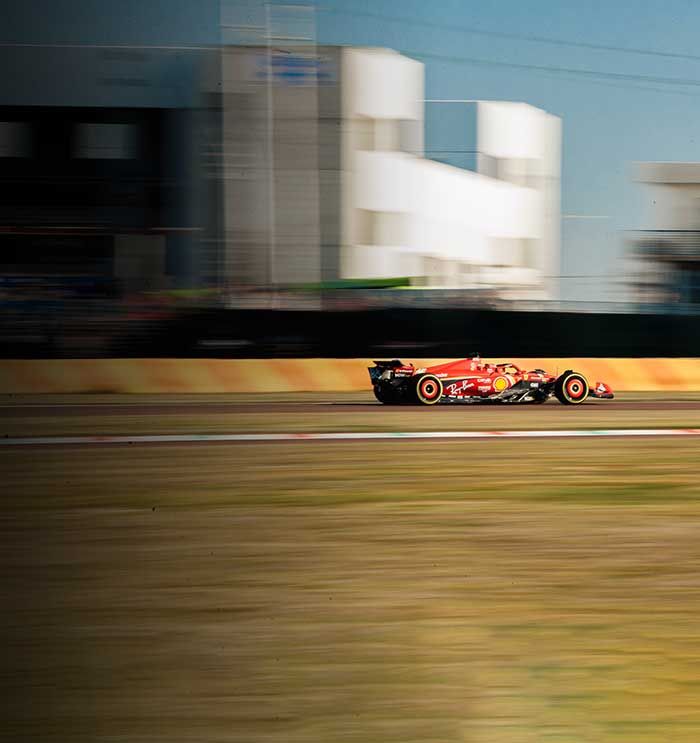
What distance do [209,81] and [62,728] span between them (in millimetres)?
21485

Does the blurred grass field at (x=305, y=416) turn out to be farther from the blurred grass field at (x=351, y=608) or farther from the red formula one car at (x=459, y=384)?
the blurred grass field at (x=351, y=608)

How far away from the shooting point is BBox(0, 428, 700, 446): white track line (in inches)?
439

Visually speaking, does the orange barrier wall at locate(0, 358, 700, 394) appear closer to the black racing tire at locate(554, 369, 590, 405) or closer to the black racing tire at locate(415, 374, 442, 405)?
the black racing tire at locate(554, 369, 590, 405)

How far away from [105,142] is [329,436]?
15.0m

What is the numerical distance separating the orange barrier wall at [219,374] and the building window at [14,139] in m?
7.71

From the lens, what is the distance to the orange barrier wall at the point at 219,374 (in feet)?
62.5

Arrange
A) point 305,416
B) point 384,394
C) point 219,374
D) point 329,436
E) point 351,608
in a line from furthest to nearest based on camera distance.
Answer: point 219,374, point 384,394, point 305,416, point 329,436, point 351,608

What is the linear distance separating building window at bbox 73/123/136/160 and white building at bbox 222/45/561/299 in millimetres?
2648

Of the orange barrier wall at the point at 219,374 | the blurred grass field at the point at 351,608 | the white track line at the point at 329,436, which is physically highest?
the blurred grass field at the point at 351,608

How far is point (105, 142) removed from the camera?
24.6m

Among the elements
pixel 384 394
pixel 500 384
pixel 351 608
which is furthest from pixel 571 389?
pixel 351 608

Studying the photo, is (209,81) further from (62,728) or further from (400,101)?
(62,728)

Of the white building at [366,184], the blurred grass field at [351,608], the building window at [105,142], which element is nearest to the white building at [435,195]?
the white building at [366,184]

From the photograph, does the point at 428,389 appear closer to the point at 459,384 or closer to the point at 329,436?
the point at 459,384
